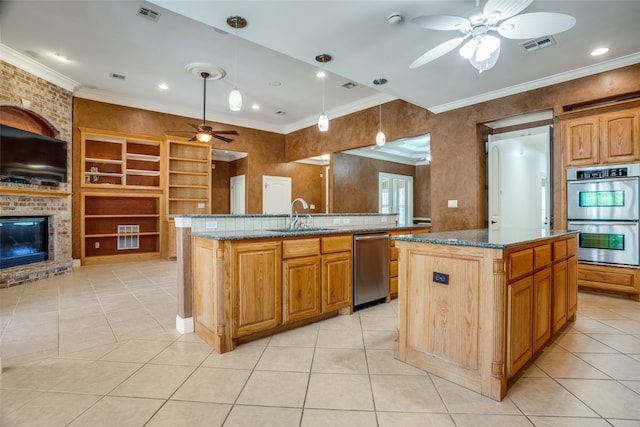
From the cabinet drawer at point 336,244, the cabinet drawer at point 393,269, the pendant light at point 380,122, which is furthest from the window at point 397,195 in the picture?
the cabinet drawer at point 336,244

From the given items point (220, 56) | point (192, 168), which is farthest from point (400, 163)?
point (220, 56)

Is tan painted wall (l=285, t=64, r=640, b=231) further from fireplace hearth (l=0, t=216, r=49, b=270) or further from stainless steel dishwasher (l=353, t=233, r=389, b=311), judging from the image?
fireplace hearth (l=0, t=216, r=49, b=270)

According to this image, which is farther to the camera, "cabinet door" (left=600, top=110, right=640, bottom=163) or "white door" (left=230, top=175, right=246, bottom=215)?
"white door" (left=230, top=175, right=246, bottom=215)

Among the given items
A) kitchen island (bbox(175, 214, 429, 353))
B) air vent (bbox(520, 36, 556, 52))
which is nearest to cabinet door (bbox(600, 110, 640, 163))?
air vent (bbox(520, 36, 556, 52))

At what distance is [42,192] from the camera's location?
4.95 metres

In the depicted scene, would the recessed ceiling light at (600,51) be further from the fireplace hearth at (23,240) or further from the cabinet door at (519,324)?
the fireplace hearth at (23,240)

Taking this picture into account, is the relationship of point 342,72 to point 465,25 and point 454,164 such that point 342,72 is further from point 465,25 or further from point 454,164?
point 454,164

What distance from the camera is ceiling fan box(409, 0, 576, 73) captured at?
2.06m

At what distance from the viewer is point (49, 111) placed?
516 cm

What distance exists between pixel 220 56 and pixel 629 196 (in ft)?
17.9

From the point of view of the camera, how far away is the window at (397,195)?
9.18m

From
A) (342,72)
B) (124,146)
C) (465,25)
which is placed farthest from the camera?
(124,146)

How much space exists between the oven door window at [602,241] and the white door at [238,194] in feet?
21.8

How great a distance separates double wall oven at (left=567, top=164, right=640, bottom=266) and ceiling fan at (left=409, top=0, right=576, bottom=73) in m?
2.39
